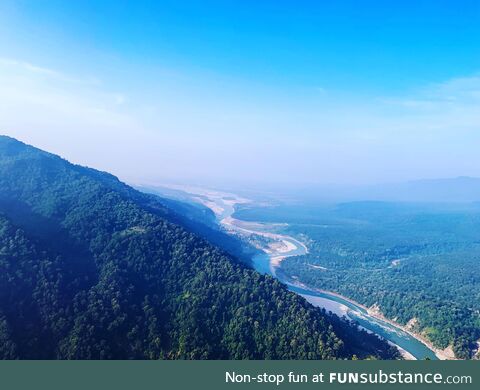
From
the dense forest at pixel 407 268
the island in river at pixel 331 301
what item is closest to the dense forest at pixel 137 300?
the island in river at pixel 331 301

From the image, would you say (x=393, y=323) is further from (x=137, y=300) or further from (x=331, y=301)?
(x=137, y=300)

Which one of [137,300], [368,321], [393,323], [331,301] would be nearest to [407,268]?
[331,301]

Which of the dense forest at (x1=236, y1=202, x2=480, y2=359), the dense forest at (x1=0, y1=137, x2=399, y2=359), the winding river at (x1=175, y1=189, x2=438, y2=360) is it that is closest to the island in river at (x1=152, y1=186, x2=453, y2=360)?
the winding river at (x1=175, y1=189, x2=438, y2=360)

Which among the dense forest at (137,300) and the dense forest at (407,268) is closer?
the dense forest at (137,300)

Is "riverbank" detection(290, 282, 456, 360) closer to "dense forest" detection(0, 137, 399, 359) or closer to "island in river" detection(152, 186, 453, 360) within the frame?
"island in river" detection(152, 186, 453, 360)

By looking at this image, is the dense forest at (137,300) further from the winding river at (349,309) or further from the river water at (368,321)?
the winding river at (349,309)

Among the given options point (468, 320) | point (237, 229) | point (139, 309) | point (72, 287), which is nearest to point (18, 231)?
point (72, 287)
